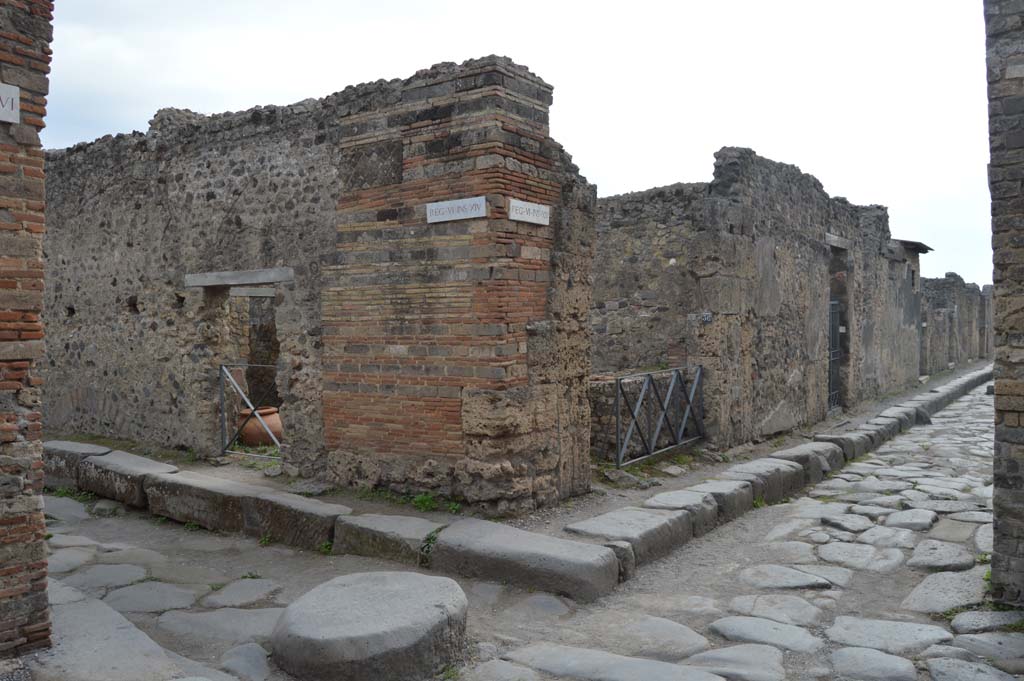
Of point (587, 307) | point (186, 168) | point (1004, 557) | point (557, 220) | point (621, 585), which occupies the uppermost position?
point (186, 168)

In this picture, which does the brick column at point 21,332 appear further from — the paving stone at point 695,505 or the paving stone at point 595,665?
the paving stone at point 695,505

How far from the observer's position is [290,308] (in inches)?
295

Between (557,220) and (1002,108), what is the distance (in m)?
3.28

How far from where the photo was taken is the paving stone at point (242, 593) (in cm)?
530

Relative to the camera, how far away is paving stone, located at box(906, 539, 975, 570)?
18.1ft

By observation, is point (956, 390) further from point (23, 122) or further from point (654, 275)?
point (23, 122)

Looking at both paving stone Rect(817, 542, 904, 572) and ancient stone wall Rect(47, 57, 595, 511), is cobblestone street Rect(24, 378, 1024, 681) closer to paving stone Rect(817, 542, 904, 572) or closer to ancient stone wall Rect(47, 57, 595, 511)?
paving stone Rect(817, 542, 904, 572)

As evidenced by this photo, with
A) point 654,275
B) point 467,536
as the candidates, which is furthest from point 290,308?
point 654,275

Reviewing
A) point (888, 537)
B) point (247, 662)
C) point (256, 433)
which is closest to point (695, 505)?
point (888, 537)

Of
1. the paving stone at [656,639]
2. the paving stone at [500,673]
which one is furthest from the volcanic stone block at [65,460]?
the paving stone at [656,639]

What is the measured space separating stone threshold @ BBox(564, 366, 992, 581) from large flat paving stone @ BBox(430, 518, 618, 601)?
0.31 meters

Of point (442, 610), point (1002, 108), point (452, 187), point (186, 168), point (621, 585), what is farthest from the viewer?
point (186, 168)

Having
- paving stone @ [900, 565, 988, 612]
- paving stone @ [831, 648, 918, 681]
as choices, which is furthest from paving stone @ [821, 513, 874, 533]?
paving stone @ [831, 648, 918, 681]

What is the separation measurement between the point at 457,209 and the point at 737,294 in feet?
14.9
